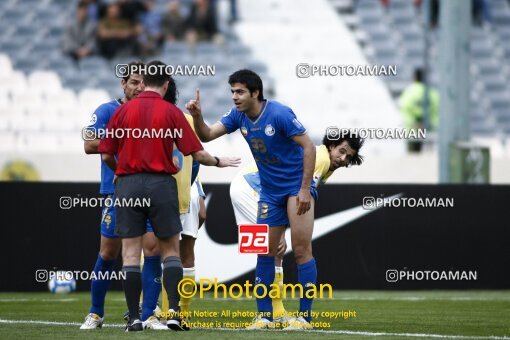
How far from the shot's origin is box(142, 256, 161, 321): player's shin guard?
9.38m

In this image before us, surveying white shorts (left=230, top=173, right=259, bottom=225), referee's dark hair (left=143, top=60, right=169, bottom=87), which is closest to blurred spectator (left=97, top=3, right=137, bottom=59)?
white shorts (left=230, top=173, right=259, bottom=225)

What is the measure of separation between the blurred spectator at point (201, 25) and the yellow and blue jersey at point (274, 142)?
14.9 m

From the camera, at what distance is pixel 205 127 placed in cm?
966

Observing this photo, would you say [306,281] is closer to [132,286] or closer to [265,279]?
[265,279]

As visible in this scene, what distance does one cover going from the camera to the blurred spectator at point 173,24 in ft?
80.5

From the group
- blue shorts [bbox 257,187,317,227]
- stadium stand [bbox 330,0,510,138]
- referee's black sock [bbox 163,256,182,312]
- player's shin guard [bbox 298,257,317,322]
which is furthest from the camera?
stadium stand [bbox 330,0,510,138]

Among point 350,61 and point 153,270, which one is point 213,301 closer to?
point 153,270

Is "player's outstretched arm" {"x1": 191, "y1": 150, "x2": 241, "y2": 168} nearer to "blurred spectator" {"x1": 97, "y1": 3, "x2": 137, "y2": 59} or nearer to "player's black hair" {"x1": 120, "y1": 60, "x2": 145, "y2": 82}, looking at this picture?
"player's black hair" {"x1": 120, "y1": 60, "x2": 145, "y2": 82}

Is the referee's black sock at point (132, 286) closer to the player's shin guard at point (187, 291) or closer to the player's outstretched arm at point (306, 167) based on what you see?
the player's shin guard at point (187, 291)

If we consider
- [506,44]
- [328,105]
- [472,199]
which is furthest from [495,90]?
[472,199]

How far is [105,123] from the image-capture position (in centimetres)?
967

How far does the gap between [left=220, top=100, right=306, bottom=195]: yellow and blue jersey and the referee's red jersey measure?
78 centimetres

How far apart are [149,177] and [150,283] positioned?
114 centimetres

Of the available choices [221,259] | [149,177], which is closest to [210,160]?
[149,177]
